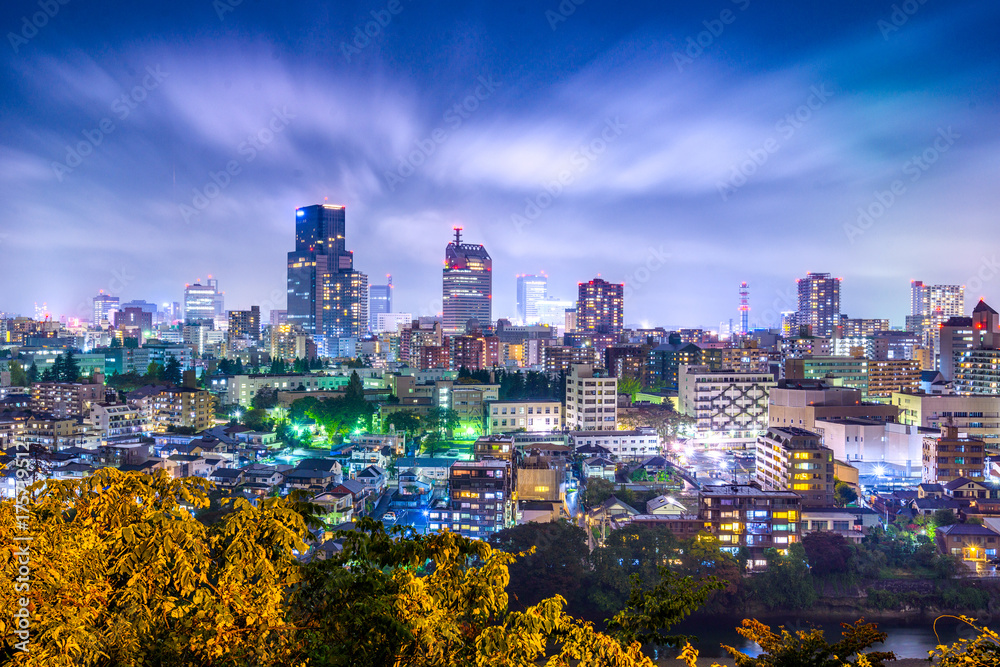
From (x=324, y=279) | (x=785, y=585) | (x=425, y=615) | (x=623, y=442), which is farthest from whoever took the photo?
(x=324, y=279)

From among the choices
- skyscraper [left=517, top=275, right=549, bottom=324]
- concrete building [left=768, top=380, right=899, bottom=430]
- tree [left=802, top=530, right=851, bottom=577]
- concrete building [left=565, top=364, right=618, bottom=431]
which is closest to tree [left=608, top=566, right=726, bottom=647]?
tree [left=802, top=530, right=851, bottom=577]

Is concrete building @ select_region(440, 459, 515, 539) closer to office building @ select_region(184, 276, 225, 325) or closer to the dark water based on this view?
the dark water

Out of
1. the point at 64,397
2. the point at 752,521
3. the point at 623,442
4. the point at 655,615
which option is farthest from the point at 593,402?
the point at 64,397

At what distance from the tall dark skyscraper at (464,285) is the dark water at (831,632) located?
3814 centimetres

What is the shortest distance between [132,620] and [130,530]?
0.23 m

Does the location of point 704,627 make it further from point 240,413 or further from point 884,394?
point 884,394

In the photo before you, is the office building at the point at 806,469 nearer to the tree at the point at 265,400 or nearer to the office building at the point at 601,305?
the tree at the point at 265,400

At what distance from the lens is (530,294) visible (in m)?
70.0

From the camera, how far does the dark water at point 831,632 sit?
7543 millimetres

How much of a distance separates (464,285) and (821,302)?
2668 cm

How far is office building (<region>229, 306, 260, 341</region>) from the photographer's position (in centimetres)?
4209

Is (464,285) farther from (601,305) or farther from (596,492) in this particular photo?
(596,492)

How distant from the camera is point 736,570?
8.45 metres

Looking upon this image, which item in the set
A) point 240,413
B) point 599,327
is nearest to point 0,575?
point 240,413
